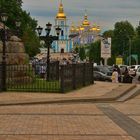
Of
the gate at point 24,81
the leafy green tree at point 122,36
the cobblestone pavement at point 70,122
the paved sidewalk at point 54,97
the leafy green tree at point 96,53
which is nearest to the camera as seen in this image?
the cobblestone pavement at point 70,122

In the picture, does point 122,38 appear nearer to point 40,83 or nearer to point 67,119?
point 40,83

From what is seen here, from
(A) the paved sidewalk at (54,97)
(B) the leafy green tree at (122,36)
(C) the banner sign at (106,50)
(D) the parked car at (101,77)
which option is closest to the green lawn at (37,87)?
(A) the paved sidewalk at (54,97)

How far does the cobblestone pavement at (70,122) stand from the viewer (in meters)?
13.1

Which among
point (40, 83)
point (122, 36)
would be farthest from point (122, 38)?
point (40, 83)

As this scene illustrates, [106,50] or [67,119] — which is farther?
[106,50]

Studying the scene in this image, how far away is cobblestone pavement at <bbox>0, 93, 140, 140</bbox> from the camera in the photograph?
43.1 feet

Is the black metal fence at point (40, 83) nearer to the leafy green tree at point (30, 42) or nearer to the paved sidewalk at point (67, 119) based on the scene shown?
the paved sidewalk at point (67, 119)

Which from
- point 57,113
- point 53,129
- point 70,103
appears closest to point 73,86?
point 70,103

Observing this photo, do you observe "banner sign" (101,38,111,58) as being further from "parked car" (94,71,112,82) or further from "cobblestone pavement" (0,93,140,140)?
"cobblestone pavement" (0,93,140,140)

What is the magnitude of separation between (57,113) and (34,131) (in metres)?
4.58

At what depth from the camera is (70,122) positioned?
617 inches

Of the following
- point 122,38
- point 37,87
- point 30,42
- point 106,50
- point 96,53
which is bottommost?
point 37,87

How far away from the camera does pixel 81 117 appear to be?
17047 millimetres

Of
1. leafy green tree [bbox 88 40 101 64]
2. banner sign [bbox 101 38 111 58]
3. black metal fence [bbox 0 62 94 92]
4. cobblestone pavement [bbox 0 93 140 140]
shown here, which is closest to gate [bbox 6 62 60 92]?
black metal fence [bbox 0 62 94 92]
